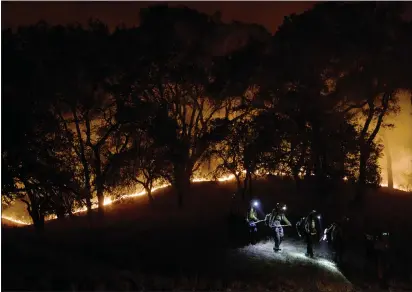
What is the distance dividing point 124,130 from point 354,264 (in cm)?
1413

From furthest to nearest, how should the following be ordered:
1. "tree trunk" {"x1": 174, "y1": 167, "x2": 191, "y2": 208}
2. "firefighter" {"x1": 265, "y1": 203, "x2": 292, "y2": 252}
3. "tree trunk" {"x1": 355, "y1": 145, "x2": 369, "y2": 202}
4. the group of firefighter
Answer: "tree trunk" {"x1": 174, "y1": 167, "x2": 191, "y2": 208}, "tree trunk" {"x1": 355, "y1": 145, "x2": 369, "y2": 202}, "firefighter" {"x1": 265, "y1": 203, "x2": 292, "y2": 252}, the group of firefighter

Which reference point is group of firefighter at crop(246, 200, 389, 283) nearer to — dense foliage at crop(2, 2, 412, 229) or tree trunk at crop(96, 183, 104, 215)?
dense foliage at crop(2, 2, 412, 229)

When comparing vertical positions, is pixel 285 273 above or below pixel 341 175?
below

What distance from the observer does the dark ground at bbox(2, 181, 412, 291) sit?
41.5 feet

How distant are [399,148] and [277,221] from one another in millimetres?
23369

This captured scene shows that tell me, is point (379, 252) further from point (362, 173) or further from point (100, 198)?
point (100, 198)

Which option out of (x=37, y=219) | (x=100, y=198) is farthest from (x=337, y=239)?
(x=37, y=219)

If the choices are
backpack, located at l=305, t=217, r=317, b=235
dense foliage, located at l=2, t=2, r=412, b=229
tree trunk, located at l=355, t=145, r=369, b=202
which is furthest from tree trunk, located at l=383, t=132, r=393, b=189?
backpack, located at l=305, t=217, r=317, b=235

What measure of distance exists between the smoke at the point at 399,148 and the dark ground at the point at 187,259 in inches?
404

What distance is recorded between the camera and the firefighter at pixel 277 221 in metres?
18.1

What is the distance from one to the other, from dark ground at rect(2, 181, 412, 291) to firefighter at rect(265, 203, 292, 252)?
462 millimetres

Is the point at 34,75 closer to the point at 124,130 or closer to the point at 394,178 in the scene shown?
the point at 124,130

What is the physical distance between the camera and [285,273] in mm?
15844

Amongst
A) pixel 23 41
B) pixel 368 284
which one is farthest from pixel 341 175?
pixel 23 41
